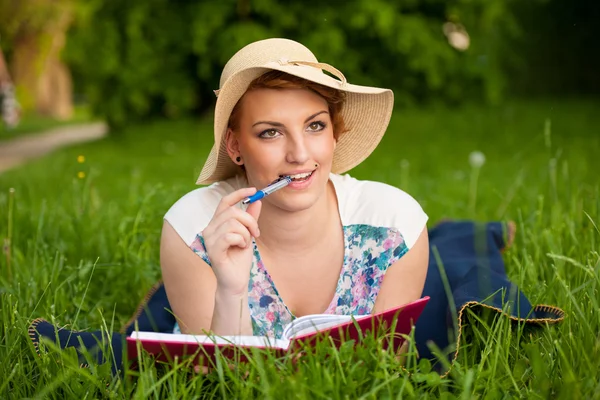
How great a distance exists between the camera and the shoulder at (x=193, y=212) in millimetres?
2348

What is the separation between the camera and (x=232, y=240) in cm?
200

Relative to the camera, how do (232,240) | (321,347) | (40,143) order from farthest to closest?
(40,143), (232,240), (321,347)

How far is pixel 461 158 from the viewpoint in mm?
8242

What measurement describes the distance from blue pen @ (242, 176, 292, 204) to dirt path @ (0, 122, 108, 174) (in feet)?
28.3

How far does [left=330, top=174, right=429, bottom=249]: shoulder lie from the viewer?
7.81ft

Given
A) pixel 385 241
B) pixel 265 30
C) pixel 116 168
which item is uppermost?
pixel 265 30

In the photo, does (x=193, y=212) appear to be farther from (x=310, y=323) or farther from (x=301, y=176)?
(x=310, y=323)

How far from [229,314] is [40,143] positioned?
13.4 metres

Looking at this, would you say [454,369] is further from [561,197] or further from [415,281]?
[561,197]

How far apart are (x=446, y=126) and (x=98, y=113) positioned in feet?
15.9

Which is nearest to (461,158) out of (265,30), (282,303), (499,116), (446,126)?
(446,126)

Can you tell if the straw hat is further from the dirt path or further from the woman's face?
the dirt path

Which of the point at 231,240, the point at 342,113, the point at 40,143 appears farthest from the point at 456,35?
the point at 231,240

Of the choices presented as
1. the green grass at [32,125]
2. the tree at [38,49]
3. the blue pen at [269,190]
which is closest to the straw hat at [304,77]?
the blue pen at [269,190]
